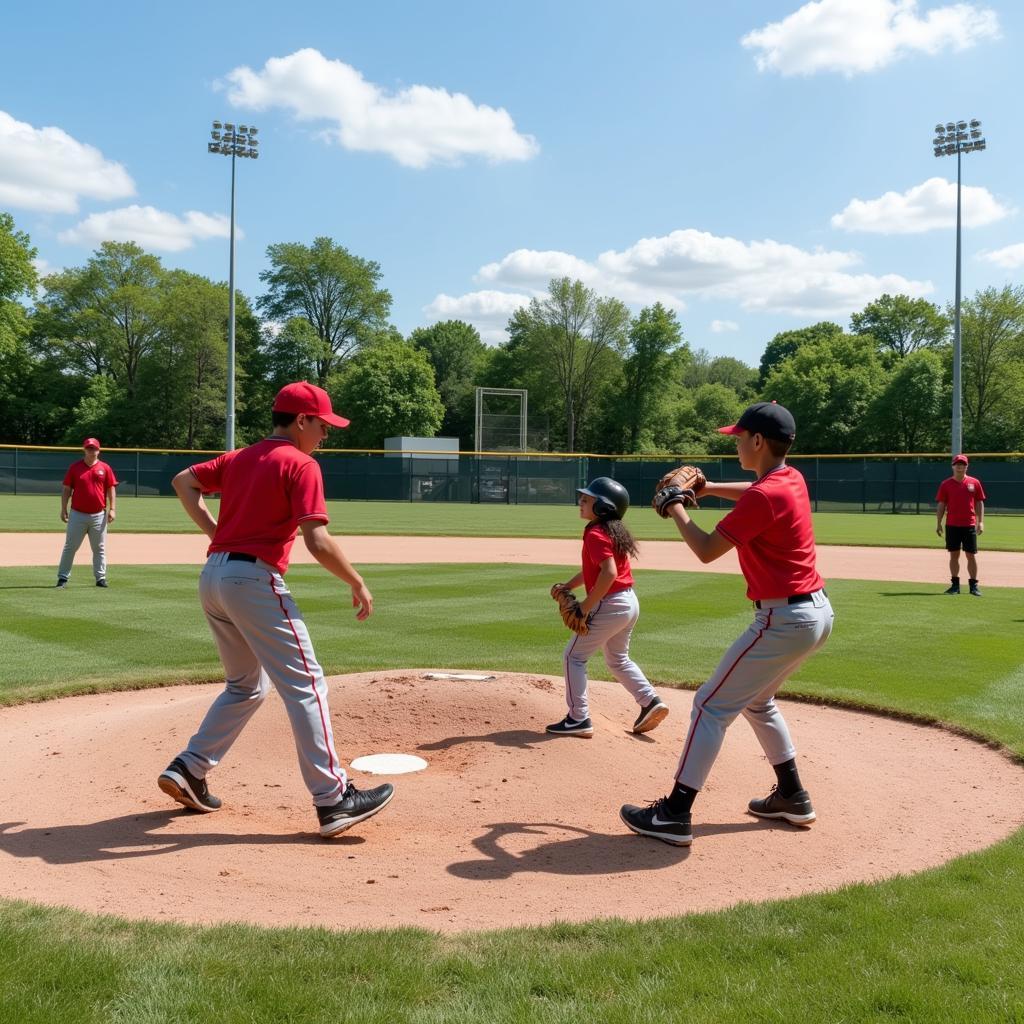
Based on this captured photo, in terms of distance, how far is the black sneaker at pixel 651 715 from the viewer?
611 cm

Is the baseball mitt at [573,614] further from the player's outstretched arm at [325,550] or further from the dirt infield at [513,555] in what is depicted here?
the dirt infield at [513,555]

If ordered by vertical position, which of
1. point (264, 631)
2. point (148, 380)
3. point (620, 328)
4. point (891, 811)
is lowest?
point (891, 811)

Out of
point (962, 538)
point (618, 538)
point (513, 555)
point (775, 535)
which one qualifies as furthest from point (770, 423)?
point (513, 555)

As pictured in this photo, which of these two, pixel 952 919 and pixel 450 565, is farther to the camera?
pixel 450 565

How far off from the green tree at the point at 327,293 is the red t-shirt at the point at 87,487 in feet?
201

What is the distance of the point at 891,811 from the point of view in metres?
5.14

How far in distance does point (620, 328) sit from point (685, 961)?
74.9 meters

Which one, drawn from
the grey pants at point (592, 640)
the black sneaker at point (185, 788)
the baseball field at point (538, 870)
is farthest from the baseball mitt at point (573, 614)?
the black sneaker at point (185, 788)

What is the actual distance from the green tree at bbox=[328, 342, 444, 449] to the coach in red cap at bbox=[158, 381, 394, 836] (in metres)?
61.8

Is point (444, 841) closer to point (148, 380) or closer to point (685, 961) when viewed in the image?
point (685, 961)

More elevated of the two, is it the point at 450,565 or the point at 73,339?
the point at 73,339

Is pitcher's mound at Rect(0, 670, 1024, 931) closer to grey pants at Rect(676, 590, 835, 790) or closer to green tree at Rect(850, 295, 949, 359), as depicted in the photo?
grey pants at Rect(676, 590, 835, 790)

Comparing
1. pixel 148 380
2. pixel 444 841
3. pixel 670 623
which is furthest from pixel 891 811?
pixel 148 380

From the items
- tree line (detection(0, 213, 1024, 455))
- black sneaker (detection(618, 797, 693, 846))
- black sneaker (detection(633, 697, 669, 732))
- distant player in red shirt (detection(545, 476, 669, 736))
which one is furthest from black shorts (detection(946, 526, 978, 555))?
tree line (detection(0, 213, 1024, 455))
